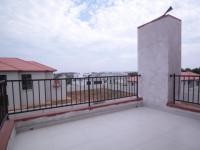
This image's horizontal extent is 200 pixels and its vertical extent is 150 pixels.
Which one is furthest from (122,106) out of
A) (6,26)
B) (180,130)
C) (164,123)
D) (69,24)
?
(6,26)

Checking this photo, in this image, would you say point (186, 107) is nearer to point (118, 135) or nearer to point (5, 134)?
point (118, 135)

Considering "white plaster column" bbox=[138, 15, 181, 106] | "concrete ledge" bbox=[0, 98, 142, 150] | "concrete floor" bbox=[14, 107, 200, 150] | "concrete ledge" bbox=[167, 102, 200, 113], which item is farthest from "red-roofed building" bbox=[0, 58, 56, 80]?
"concrete ledge" bbox=[167, 102, 200, 113]

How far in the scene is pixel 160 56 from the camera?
10.2 feet

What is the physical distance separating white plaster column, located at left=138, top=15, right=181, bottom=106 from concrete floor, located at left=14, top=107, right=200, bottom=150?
2.25 feet

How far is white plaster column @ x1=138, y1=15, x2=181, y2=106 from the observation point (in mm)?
2984

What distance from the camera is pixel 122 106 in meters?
3.29

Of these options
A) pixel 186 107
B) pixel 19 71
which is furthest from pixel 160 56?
pixel 19 71

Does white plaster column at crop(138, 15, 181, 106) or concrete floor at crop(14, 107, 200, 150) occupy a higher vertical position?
white plaster column at crop(138, 15, 181, 106)

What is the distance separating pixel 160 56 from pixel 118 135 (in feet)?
7.13

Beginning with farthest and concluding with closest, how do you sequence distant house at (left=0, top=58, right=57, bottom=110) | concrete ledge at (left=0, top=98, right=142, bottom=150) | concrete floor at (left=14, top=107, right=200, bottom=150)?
distant house at (left=0, top=58, right=57, bottom=110)
concrete ledge at (left=0, top=98, right=142, bottom=150)
concrete floor at (left=14, top=107, right=200, bottom=150)

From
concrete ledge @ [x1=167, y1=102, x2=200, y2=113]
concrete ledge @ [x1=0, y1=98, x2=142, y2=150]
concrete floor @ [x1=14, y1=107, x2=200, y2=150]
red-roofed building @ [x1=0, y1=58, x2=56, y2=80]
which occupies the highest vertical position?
red-roofed building @ [x1=0, y1=58, x2=56, y2=80]

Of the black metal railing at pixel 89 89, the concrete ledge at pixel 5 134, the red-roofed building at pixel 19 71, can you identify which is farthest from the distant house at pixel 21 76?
the concrete ledge at pixel 5 134

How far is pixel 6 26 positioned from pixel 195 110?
8468mm

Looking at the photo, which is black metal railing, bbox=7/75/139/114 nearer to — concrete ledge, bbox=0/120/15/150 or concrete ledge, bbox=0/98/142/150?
concrete ledge, bbox=0/98/142/150
